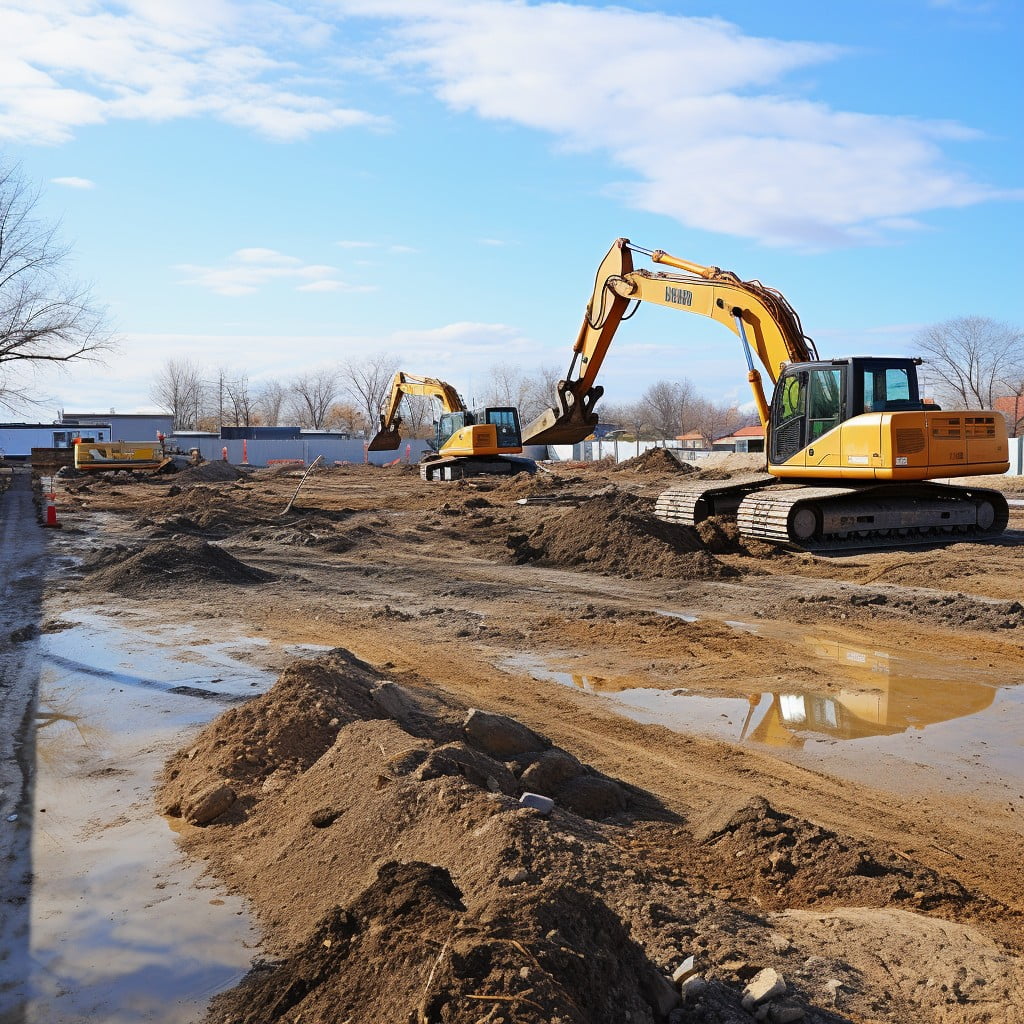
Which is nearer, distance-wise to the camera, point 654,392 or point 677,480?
point 677,480

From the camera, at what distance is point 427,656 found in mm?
10102

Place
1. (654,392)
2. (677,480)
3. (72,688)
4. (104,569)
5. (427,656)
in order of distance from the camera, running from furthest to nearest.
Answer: (654,392)
(677,480)
(104,569)
(427,656)
(72,688)

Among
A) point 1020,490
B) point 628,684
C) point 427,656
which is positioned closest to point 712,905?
point 628,684

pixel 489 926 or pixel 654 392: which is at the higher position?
pixel 654 392

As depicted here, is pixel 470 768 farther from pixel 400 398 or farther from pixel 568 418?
pixel 400 398

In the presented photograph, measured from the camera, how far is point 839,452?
54.3 ft

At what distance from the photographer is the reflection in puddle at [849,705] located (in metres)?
7.59

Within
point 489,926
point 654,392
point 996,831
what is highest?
point 654,392

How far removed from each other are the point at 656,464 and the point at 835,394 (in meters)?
27.4

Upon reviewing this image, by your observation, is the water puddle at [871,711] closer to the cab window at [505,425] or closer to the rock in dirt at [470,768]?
the rock in dirt at [470,768]

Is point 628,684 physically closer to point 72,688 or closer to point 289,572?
point 72,688

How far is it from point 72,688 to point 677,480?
31908mm

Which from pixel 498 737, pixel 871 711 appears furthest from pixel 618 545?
pixel 498 737

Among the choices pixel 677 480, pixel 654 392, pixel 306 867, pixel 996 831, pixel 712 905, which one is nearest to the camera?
pixel 712 905
